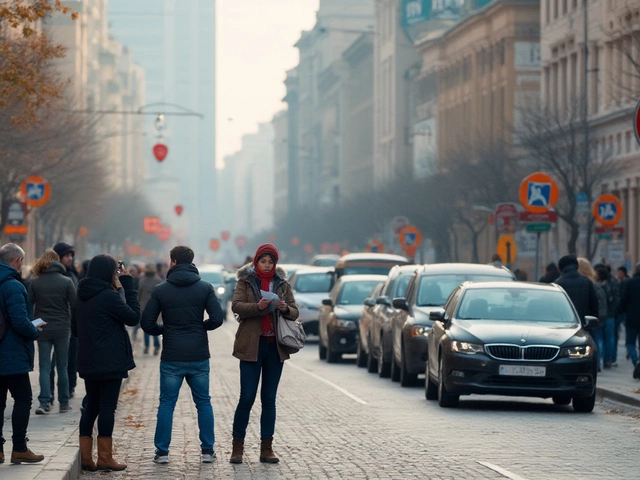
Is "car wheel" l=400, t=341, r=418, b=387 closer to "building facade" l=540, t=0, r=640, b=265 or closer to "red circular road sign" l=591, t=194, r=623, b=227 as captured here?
"red circular road sign" l=591, t=194, r=623, b=227

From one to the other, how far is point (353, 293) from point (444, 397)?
1272 cm

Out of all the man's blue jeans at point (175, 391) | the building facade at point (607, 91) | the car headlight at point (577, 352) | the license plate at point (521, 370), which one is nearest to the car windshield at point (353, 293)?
the car headlight at point (577, 352)

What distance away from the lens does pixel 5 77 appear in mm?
22766

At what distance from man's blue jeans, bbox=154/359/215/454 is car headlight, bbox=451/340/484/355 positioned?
19.7 ft

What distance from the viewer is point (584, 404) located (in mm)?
19078

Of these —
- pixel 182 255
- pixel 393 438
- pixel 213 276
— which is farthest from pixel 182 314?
pixel 213 276

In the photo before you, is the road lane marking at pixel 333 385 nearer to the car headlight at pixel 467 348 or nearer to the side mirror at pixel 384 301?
the side mirror at pixel 384 301

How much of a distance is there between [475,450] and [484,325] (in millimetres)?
5032

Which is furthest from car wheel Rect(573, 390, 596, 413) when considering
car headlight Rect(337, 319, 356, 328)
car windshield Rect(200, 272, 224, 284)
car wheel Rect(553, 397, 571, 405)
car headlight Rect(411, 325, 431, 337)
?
car windshield Rect(200, 272, 224, 284)

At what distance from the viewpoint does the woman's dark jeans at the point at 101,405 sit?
12570 millimetres

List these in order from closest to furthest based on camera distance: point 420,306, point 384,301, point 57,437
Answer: point 57,437 → point 420,306 → point 384,301

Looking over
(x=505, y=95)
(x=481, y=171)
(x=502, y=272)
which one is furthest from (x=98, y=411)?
(x=505, y=95)

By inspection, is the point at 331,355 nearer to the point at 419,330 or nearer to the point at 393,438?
the point at 419,330

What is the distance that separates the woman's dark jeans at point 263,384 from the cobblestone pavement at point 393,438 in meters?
0.31
